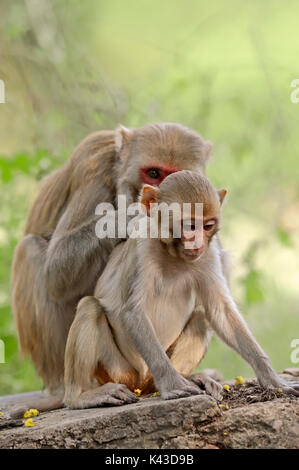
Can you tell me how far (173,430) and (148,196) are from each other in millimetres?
1549

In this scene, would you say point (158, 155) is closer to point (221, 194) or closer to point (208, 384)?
point (221, 194)

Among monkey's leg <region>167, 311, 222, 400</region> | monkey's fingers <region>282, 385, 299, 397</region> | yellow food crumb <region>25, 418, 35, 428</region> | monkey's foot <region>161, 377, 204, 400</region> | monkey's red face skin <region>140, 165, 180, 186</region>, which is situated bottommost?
yellow food crumb <region>25, 418, 35, 428</region>

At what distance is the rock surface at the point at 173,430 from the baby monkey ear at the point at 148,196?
132 cm

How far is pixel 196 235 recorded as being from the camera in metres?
4.43

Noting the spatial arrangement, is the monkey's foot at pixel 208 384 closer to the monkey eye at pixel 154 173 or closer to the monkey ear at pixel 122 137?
the monkey eye at pixel 154 173

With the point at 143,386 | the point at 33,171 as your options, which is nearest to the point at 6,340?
the point at 33,171

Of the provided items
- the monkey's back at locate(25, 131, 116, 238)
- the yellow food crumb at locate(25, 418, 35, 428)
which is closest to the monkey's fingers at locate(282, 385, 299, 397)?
the yellow food crumb at locate(25, 418, 35, 428)

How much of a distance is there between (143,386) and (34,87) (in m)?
7.01

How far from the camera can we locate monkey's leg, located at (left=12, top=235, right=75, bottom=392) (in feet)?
20.0

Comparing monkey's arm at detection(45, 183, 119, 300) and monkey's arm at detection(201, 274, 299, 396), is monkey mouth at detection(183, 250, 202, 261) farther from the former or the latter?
monkey's arm at detection(45, 183, 119, 300)

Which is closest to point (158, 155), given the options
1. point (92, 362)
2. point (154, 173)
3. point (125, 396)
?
point (154, 173)

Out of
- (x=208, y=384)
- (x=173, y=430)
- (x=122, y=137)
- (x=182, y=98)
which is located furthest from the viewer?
(x=182, y=98)

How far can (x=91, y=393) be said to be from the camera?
4.86 metres

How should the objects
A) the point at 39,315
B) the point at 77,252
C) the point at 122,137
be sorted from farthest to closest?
the point at 39,315 → the point at 122,137 → the point at 77,252
